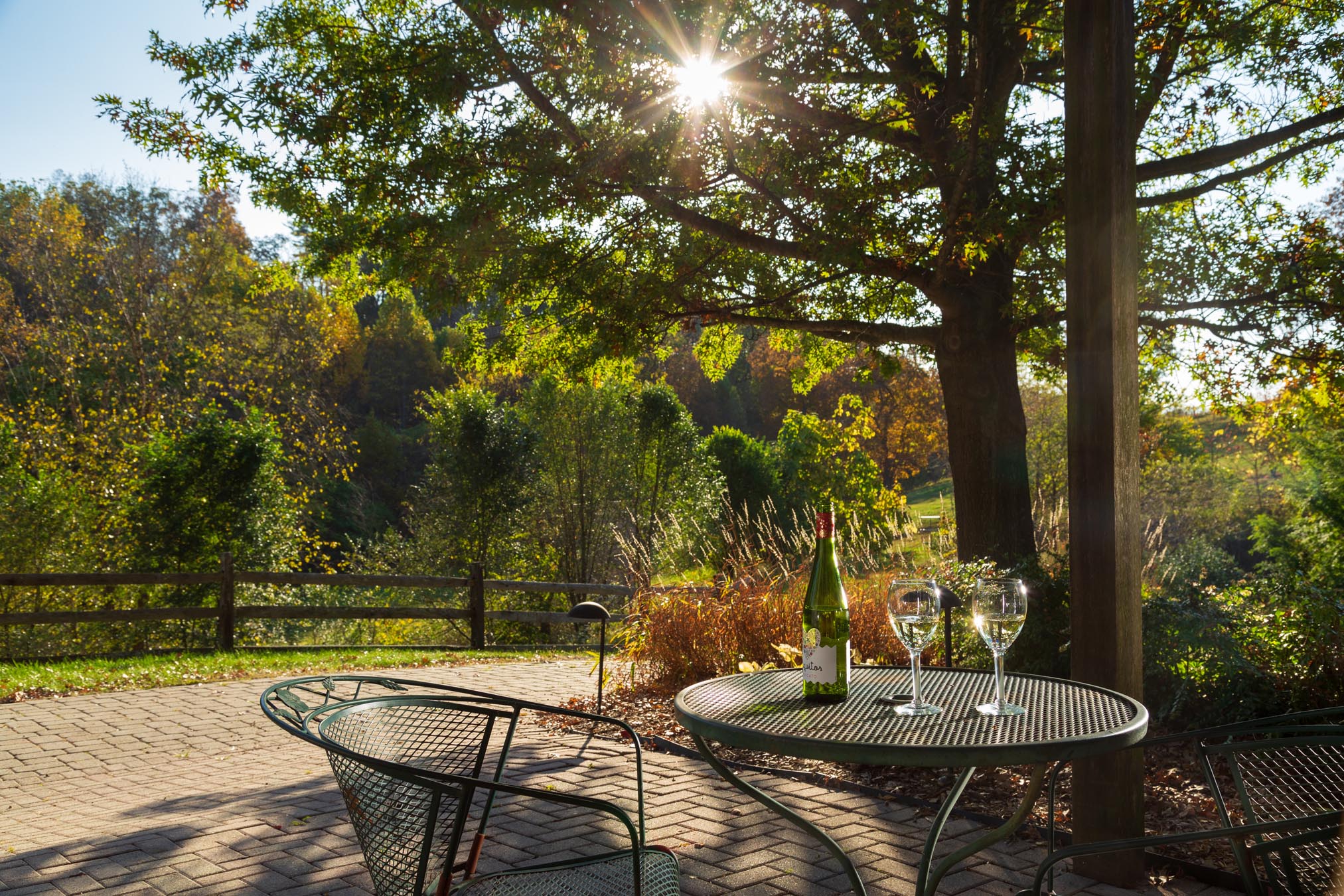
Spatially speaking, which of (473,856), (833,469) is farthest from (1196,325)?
(833,469)

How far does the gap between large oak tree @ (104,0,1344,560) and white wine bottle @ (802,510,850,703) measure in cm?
408

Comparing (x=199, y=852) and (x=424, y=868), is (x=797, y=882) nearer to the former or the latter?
(x=424, y=868)

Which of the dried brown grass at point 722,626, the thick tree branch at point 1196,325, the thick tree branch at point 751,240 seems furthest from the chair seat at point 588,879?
the thick tree branch at point 1196,325

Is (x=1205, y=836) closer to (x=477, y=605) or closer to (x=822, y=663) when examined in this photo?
(x=822, y=663)

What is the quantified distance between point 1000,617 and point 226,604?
10.3 metres

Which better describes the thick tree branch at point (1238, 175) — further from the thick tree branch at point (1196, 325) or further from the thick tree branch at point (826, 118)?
the thick tree branch at point (826, 118)

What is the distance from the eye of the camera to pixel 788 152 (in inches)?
262

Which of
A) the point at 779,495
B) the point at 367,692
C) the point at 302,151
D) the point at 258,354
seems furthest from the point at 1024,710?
the point at 779,495

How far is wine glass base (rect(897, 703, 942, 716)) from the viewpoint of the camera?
2.09 metres

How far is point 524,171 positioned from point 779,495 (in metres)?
18.0

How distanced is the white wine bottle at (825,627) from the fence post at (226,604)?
9813mm

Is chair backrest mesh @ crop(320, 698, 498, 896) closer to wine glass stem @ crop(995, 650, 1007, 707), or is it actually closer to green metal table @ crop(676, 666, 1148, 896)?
green metal table @ crop(676, 666, 1148, 896)

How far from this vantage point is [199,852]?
11.7 ft

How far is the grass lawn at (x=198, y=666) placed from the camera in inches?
316
